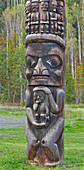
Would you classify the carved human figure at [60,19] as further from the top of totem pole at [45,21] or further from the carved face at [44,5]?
the carved face at [44,5]

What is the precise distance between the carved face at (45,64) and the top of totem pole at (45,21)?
0.51 feet

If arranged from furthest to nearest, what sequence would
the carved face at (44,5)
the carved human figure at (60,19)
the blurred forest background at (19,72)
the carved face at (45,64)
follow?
the blurred forest background at (19,72) < the carved human figure at (60,19) < the carved face at (44,5) < the carved face at (45,64)

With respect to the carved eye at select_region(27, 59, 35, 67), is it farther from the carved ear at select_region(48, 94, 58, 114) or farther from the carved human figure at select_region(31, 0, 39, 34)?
the carved ear at select_region(48, 94, 58, 114)

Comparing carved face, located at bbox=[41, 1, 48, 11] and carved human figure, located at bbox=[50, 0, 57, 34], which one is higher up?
carved face, located at bbox=[41, 1, 48, 11]

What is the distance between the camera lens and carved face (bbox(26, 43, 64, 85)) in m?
5.38

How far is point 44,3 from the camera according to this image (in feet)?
18.0

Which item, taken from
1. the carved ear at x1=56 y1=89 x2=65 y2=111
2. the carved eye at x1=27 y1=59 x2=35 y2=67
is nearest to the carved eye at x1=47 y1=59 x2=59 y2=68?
the carved eye at x1=27 y1=59 x2=35 y2=67

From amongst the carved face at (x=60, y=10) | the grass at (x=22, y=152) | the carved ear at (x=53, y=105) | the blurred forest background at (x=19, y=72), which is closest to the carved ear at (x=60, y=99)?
the carved ear at (x=53, y=105)

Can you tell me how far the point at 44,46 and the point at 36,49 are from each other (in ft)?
0.63

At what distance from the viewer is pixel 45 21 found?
5504mm

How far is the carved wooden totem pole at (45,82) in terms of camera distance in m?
5.29

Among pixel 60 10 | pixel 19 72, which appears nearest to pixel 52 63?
pixel 60 10

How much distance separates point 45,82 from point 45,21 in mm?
1366

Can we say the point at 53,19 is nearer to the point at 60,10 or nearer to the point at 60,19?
the point at 60,19
